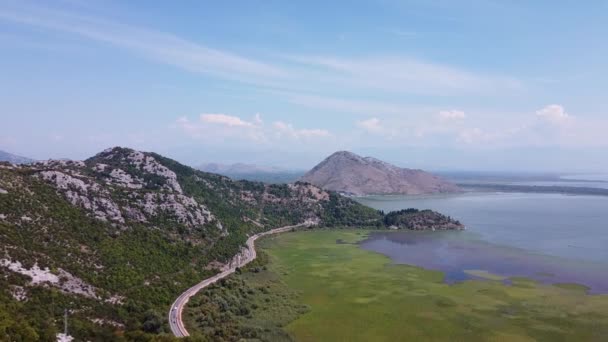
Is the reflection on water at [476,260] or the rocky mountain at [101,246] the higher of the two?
the rocky mountain at [101,246]

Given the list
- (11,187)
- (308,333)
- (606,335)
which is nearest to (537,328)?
(606,335)

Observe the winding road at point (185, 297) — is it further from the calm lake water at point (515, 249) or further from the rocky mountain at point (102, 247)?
the calm lake water at point (515, 249)

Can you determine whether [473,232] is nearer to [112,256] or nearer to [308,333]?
[308,333]

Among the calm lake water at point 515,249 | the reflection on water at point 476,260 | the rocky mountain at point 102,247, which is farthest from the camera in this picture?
the calm lake water at point 515,249

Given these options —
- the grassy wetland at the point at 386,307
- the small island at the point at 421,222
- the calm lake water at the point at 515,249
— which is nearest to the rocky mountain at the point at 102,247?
the grassy wetland at the point at 386,307

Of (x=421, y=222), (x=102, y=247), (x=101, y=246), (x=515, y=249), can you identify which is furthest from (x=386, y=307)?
(x=421, y=222)

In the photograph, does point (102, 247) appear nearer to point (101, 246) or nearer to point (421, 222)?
point (101, 246)
